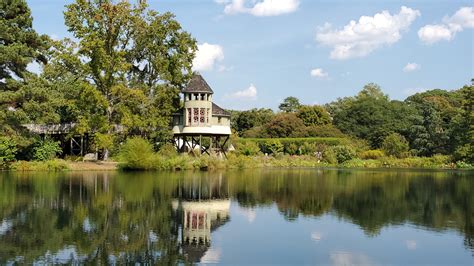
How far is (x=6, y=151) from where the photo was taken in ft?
129

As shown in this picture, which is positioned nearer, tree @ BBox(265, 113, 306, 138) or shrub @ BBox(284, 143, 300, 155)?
shrub @ BBox(284, 143, 300, 155)

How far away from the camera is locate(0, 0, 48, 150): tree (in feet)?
124

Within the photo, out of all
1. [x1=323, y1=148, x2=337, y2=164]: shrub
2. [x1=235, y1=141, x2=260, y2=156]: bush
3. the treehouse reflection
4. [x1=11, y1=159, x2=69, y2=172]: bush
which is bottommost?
the treehouse reflection

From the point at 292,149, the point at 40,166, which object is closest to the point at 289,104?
the point at 292,149

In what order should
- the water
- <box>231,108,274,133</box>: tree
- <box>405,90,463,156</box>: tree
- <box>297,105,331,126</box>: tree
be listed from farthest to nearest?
<box>231,108,274,133</box>: tree
<box>297,105,331,126</box>: tree
<box>405,90,463,156</box>: tree
the water

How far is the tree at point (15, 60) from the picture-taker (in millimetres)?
37906

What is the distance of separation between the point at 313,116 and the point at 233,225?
60.9 meters

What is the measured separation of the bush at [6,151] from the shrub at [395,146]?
40.3m

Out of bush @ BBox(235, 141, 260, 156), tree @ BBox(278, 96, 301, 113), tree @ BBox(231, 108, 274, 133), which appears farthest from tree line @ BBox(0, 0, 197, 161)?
tree @ BBox(278, 96, 301, 113)

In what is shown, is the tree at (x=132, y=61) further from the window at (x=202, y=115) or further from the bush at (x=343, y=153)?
the bush at (x=343, y=153)

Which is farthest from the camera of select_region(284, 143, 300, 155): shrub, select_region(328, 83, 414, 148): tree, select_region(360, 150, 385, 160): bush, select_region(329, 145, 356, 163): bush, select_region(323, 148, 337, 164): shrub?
select_region(328, 83, 414, 148): tree

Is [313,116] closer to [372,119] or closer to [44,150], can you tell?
[372,119]

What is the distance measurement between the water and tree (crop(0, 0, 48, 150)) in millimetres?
14136

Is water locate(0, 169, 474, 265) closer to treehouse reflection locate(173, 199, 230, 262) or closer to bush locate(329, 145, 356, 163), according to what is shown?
treehouse reflection locate(173, 199, 230, 262)
